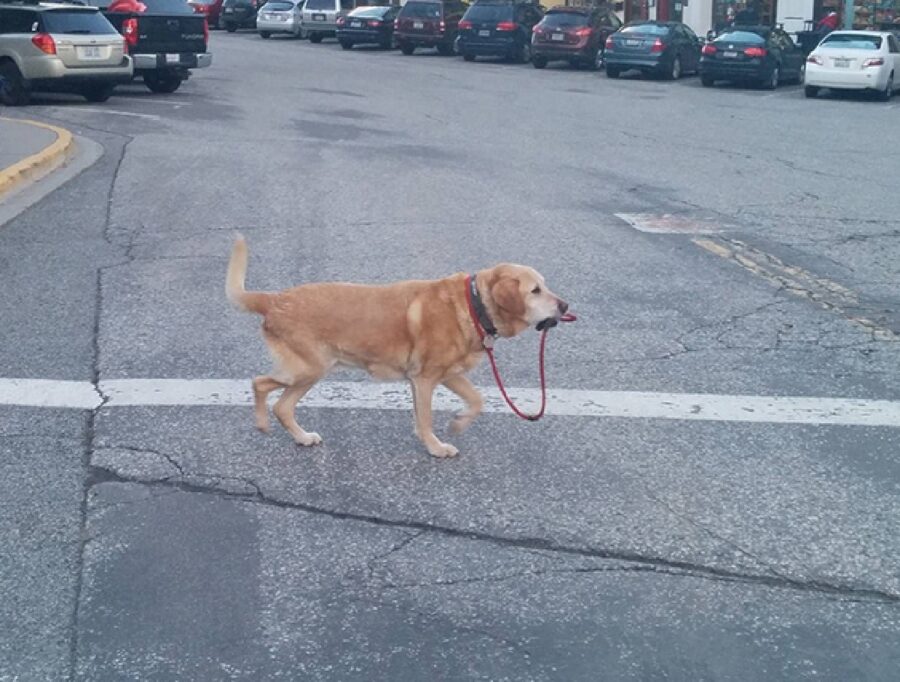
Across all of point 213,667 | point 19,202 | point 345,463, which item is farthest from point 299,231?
point 213,667

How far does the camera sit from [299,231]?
11.9m

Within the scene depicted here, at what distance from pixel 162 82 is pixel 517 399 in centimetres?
2015

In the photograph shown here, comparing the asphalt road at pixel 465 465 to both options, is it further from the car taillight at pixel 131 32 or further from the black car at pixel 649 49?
the black car at pixel 649 49

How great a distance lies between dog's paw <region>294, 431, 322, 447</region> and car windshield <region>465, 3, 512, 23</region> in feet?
113

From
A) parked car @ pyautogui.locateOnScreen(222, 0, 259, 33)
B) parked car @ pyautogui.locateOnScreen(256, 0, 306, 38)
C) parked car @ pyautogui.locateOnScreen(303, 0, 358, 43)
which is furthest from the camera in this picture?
parked car @ pyautogui.locateOnScreen(222, 0, 259, 33)

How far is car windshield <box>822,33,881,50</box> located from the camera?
29.9 m

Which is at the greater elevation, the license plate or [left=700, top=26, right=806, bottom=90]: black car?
the license plate

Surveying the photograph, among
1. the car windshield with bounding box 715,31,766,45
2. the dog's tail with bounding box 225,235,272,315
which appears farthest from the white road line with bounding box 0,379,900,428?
the car windshield with bounding box 715,31,766,45

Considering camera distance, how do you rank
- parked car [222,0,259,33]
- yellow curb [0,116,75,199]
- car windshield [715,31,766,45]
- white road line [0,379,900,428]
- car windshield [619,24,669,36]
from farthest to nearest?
parked car [222,0,259,33], car windshield [619,24,669,36], car windshield [715,31,766,45], yellow curb [0,116,75,199], white road line [0,379,900,428]

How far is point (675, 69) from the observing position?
35.1 m

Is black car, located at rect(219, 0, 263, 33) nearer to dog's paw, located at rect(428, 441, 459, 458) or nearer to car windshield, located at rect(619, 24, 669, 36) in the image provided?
car windshield, located at rect(619, 24, 669, 36)

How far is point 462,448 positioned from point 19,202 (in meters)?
8.18

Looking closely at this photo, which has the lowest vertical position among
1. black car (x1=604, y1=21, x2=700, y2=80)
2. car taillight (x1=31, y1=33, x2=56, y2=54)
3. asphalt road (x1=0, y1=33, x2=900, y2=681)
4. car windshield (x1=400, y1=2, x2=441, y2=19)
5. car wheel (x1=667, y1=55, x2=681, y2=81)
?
asphalt road (x1=0, y1=33, x2=900, y2=681)

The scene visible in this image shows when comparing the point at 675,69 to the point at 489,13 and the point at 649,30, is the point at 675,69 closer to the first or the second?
the point at 649,30
